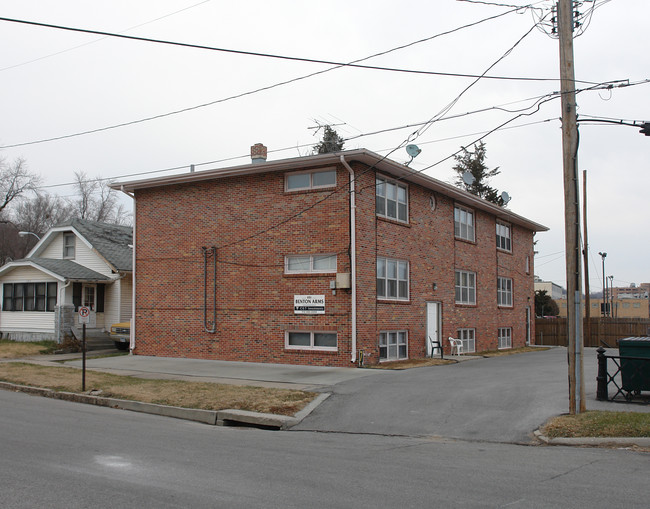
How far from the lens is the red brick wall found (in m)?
20.0

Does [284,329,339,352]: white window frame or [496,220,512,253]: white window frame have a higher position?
[496,220,512,253]: white window frame

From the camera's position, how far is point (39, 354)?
24531 mm

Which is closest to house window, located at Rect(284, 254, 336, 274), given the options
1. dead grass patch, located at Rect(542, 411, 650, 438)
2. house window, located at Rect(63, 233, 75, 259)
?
dead grass patch, located at Rect(542, 411, 650, 438)

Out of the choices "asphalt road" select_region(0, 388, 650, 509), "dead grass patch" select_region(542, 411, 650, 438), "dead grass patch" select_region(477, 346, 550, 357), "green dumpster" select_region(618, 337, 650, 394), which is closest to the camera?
"asphalt road" select_region(0, 388, 650, 509)

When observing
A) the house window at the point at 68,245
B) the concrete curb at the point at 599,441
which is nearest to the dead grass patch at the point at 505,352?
the concrete curb at the point at 599,441

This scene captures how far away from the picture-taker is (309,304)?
2020cm

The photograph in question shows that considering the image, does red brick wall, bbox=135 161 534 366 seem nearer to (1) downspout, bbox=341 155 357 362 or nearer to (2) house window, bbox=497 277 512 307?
(1) downspout, bbox=341 155 357 362

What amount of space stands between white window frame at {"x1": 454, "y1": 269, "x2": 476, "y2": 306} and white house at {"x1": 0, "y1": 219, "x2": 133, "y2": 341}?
14.7 meters

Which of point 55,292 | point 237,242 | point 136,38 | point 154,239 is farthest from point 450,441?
point 55,292

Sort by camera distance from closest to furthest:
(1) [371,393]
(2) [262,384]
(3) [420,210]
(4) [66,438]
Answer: (4) [66,438], (1) [371,393], (2) [262,384], (3) [420,210]

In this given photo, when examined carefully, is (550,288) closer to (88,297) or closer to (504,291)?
(504,291)

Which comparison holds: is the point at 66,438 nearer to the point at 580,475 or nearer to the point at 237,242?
the point at 580,475

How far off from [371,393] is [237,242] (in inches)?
370

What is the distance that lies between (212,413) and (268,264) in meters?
9.24
